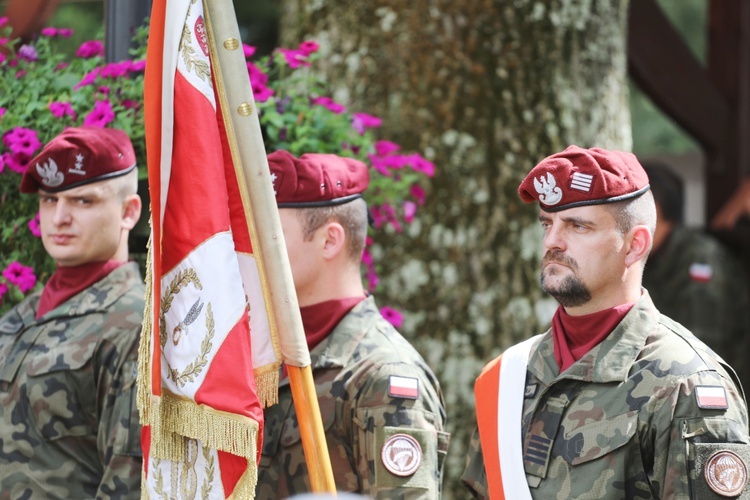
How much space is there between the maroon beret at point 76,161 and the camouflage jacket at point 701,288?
488 centimetres

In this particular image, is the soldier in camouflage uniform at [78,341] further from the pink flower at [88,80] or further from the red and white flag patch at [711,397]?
the red and white flag patch at [711,397]

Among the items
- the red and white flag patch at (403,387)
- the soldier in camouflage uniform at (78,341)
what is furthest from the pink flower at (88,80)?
the red and white flag patch at (403,387)

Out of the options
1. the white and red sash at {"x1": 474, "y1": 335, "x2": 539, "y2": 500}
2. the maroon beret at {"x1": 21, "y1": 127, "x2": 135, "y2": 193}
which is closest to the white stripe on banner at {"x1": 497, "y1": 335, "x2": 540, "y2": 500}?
Answer: the white and red sash at {"x1": 474, "y1": 335, "x2": 539, "y2": 500}

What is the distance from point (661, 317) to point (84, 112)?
2.05 m

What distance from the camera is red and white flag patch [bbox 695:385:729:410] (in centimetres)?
292

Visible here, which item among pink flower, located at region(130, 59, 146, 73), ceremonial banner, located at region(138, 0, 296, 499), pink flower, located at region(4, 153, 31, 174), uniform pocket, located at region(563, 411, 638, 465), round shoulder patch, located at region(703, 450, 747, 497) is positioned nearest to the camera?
round shoulder patch, located at region(703, 450, 747, 497)

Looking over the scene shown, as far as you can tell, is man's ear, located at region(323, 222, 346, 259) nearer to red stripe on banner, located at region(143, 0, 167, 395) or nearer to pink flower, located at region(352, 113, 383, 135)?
red stripe on banner, located at region(143, 0, 167, 395)

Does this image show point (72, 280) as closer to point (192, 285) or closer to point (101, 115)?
point (101, 115)

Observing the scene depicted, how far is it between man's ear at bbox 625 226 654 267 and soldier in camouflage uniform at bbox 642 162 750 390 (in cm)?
500

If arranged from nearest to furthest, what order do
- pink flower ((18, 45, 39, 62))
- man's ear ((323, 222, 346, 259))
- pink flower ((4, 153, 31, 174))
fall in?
man's ear ((323, 222, 346, 259)), pink flower ((4, 153, 31, 174)), pink flower ((18, 45, 39, 62))

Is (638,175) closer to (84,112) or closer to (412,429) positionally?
(412,429)

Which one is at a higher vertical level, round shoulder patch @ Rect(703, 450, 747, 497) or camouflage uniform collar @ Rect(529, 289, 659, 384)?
camouflage uniform collar @ Rect(529, 289, 659, 384)

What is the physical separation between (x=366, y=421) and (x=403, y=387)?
0.13 metres

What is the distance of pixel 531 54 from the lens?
18.2ft
